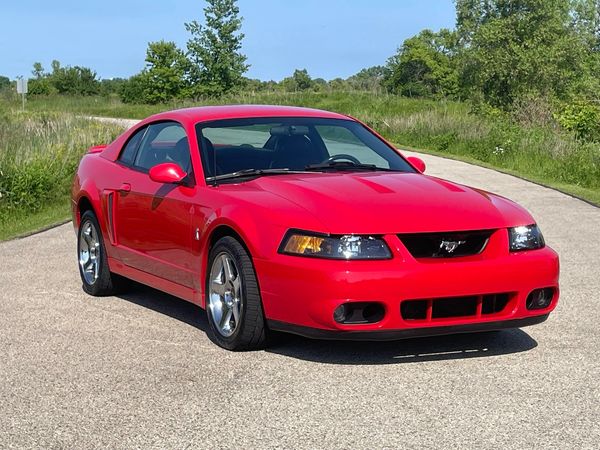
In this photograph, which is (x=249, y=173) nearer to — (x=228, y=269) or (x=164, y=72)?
(x=228, y=269)

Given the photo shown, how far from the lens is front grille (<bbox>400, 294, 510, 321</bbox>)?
572cm

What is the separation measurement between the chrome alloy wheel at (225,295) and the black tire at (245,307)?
34 millimetres

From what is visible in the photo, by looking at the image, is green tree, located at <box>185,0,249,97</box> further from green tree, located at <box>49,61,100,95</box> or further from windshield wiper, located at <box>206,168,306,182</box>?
windshield wiper, located at <box>206,168,306,182</box>

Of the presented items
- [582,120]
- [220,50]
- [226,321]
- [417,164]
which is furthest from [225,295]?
[220,50]

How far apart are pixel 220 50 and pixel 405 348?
7136 centimetres

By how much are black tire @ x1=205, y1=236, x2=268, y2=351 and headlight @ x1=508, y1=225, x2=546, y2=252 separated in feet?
4.99

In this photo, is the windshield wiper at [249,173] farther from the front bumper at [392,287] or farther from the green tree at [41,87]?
the green tree at [41,87]

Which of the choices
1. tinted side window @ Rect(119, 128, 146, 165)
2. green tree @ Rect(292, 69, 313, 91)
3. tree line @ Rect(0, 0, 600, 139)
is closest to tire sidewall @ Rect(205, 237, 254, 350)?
tinted side window @ Rect(119, 128, 146, 165)

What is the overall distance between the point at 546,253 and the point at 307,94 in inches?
2095

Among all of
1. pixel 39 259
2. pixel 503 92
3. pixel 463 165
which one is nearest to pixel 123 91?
pixel 503 92

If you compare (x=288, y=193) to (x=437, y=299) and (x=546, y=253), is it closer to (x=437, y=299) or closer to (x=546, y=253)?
(x=437, y=299)

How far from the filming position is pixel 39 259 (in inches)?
420

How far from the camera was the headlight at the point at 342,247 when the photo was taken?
18.5 ft

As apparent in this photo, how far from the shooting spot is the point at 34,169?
17.5m
